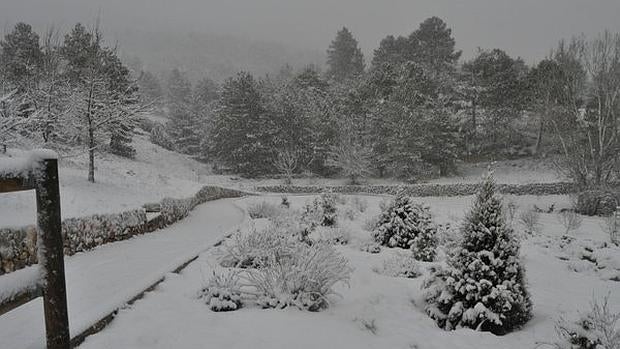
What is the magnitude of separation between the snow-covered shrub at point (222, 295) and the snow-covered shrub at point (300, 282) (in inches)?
10.0

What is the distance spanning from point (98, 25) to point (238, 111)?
2316 centimetres

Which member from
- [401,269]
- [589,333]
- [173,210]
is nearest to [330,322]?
[589,333]

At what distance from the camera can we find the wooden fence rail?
7.17 feet

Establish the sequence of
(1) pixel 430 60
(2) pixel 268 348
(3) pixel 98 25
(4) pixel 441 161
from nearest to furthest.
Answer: (2) pixel 268 348 → (3) pixel 98 25 → (4) pixel 441 161 → (1) pixel 430 60

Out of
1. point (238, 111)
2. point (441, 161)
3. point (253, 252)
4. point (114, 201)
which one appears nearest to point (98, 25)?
point (114, 201)

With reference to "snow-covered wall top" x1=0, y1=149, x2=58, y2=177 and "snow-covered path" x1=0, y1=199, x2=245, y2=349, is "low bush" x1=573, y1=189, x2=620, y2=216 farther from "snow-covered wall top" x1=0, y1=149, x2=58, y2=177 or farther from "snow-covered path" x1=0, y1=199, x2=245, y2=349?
"snow-covered wall top" x1=0, y1=149, x2=58, y2=177

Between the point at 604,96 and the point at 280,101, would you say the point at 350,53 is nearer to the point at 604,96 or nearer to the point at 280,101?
the point at 280,101

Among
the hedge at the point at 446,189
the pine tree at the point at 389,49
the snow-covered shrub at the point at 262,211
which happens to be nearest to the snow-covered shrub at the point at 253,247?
the snow-covered shrub at the point at 262,211

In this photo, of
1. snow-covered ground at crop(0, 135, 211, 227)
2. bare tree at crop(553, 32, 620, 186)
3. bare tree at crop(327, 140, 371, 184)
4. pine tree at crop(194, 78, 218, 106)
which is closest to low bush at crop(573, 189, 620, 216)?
bare tree at crop(553, 32, 620, 186)

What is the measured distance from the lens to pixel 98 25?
1595 cm

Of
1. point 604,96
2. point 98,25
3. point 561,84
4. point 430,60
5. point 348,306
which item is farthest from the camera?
point 430,60

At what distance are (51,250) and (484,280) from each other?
4.49m

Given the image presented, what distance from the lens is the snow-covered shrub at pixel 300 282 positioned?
184 inches

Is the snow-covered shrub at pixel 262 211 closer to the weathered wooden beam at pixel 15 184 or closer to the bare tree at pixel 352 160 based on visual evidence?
the weathered wooden beam at pixel 15 184
